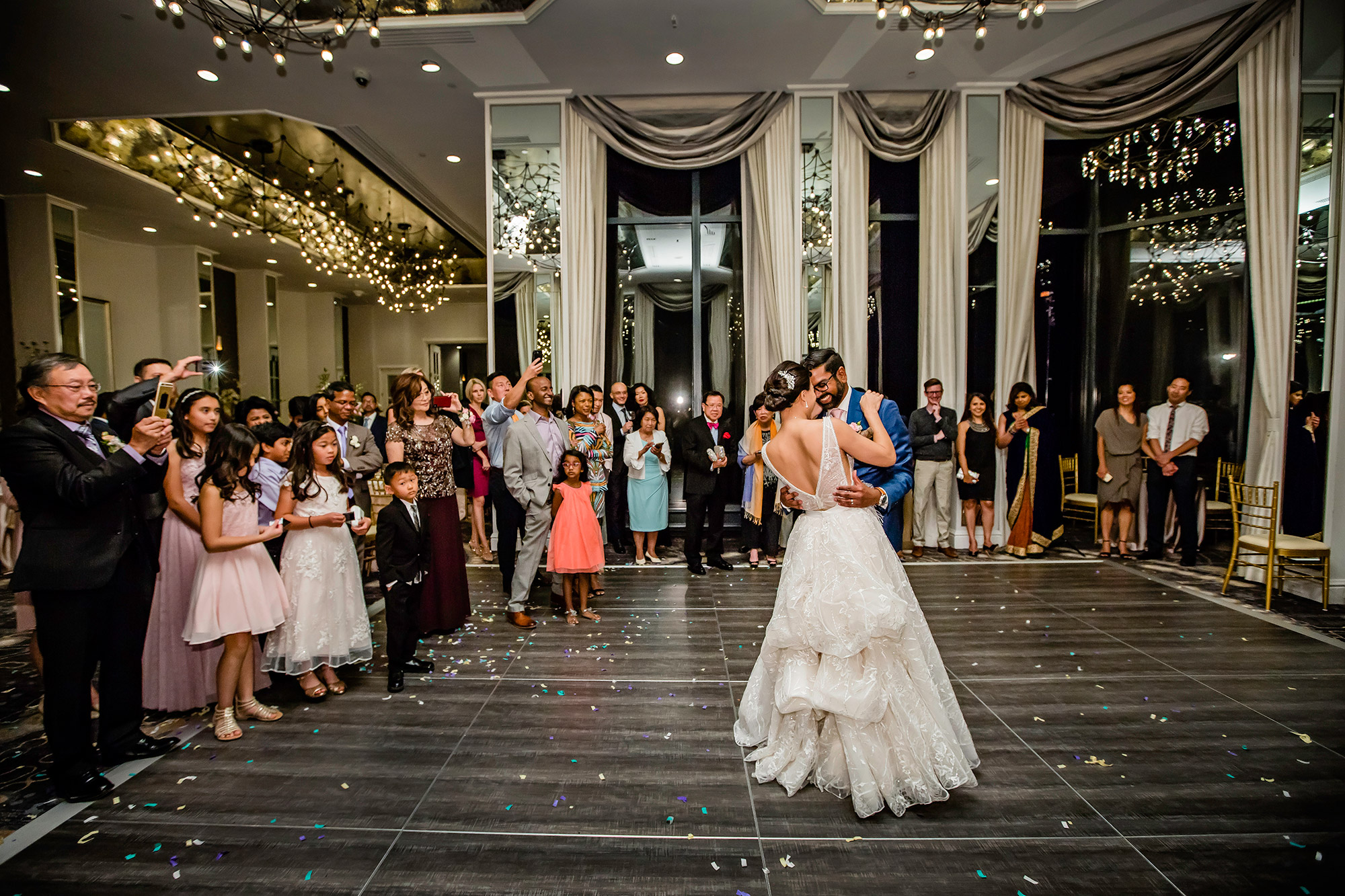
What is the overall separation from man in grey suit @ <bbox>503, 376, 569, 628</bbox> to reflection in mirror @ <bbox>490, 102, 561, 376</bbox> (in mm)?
2450

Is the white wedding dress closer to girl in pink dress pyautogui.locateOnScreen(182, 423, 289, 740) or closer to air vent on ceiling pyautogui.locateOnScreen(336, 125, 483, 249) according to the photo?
girl in pink dress pyautogui.locateOnScreen(182, 423, 289, 740)

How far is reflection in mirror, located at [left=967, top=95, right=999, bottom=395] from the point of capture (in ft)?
21.3

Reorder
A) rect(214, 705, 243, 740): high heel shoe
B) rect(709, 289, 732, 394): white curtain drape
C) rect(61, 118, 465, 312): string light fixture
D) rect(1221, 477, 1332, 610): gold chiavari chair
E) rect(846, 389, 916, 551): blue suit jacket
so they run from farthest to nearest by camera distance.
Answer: rect(61, 118, 465, 312): string light fixture → rect(709, 289, 732, 394): white curtain drape → rect(1221, 477, 1332, 610): gold chiavari chair → rect(214, 705, 243, 740): high heel shoe → rect(846, 389, 916, 551): blue suit jacket

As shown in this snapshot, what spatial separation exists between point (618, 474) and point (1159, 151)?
23.2 ft

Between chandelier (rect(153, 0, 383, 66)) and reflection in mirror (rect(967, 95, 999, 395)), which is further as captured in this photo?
reflection in mirror (rect(967, 95, 999, 395))

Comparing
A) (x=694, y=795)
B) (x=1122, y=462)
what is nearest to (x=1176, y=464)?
(x=1122, y=462)

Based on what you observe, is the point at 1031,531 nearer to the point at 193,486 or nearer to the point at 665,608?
the point at 665,608

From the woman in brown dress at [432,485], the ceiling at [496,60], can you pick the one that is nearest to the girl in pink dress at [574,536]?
the woman in brown dress at [432,485]

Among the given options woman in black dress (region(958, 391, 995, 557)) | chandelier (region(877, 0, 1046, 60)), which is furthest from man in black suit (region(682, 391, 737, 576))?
chandelier (region(877, 0, 1046, 60))

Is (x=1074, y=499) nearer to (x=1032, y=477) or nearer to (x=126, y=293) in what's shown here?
(x=1032, y=477)

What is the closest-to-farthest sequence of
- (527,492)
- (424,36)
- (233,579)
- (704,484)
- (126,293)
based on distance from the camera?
(233,579) → (527,492) → (424,36) → (704,484) → (126,293)

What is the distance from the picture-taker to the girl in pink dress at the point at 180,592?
9.33ft

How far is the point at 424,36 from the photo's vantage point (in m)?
5.35

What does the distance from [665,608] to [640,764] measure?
80.9 inches
